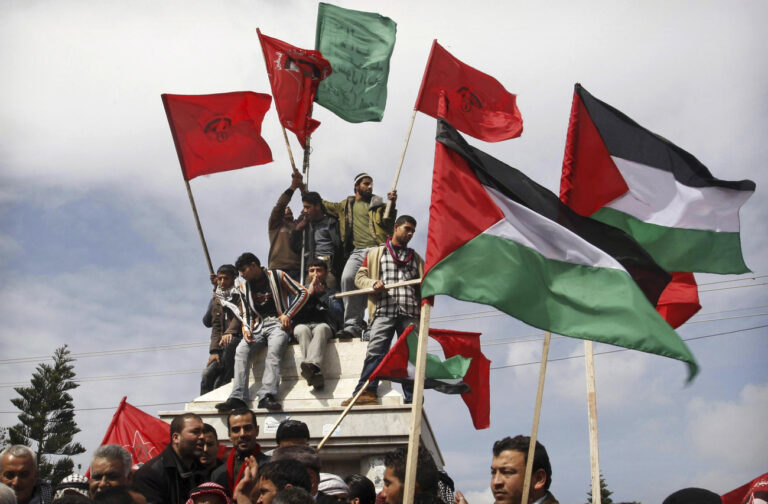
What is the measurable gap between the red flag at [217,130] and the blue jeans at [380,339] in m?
3.48

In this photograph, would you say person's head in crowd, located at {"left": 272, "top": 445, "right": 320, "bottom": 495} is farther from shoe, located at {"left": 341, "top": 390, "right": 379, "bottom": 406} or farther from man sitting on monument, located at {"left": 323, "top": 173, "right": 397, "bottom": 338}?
man sitting on monument, located at {"left": 323, "top": 173, "right": 397, "bottom": 338}

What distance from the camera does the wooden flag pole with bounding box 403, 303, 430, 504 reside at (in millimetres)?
4754

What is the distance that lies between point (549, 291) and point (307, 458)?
202 centimetres

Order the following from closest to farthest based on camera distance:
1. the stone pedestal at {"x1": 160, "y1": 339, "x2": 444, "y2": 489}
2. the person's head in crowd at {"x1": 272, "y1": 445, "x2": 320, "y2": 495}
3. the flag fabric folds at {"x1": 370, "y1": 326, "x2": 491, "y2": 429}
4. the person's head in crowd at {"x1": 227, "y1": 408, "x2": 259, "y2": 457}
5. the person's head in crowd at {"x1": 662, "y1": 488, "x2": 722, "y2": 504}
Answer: the person's head in crowd at {"x1": 662, "y1": 488, "x2": 722, "y2": 504} → the person's head in crowd at {"x1": 272, "y1": 445, "x2": 320, "y2": 495} → the person's head in crowd at {"x1": 227, "y1": 408, "x2": 259, "y2": 457} → the flag fabric folds at {"x1": 370, "y1": 326, "x2": 491, "y2": 429} → the stone pedestal at {"x1": 160, "y1": 339, "x2": 444, "y2": 489}

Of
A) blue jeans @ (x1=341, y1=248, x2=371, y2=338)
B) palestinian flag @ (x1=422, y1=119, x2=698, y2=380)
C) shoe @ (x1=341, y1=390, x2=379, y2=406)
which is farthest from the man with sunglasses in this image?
blue jeans @ (x1=341, y1=248, x2=371, y2=338)

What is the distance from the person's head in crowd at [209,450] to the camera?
6281 mm

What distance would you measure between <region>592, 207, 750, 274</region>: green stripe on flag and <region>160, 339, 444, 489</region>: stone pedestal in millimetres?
2906

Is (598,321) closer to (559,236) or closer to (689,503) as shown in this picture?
(559,236)

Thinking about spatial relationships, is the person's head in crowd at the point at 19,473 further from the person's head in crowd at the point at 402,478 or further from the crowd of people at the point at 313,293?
the crowd of people at the point at 313,293

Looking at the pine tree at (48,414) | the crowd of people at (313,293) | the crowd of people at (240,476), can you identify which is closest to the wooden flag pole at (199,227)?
the crowd of people at (313,293)

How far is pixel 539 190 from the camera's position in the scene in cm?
643

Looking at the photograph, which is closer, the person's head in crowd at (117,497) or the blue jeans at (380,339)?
the person's head in crowd at (117,497)

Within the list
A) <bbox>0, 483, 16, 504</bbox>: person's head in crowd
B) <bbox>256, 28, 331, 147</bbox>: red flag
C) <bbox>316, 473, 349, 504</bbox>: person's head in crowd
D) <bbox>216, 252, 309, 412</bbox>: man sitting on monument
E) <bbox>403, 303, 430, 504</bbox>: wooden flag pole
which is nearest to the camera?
<bbox>0, 483, 16, 504</bbox>: person's head in crowd

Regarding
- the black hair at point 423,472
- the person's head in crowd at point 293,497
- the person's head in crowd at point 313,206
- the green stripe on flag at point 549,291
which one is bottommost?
the person's head in crowd at point 293,497
